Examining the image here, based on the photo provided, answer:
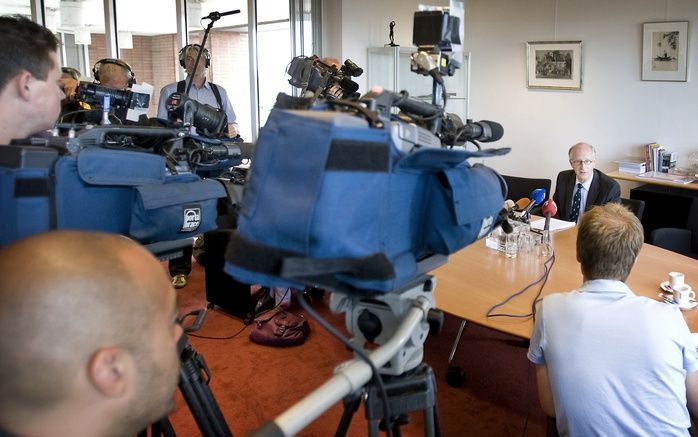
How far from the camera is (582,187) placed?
381 cm

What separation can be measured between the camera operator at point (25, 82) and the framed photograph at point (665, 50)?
196 inches

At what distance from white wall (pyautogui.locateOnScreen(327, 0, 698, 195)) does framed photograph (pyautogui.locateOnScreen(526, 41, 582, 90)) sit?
6 centimetres

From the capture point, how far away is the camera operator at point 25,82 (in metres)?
1.41

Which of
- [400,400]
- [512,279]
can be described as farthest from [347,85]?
[400,400]

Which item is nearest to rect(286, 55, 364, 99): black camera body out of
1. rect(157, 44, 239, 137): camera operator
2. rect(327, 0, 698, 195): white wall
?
rect(157, 44, 239, 137): camera operator

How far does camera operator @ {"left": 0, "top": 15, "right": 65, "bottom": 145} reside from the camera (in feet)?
4.62

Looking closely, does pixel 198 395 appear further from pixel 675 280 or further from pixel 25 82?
pixel 675 280

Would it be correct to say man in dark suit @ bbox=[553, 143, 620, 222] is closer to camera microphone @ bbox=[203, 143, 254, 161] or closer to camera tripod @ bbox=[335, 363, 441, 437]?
camera microphone @ bbox=[203, 143, 254, 161]

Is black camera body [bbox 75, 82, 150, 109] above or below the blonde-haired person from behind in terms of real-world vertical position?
above

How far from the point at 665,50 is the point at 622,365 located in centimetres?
431

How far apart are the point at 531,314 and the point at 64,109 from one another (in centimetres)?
251

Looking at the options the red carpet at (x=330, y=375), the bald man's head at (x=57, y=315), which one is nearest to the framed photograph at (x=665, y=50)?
the red carpet at (x=330, y=375)

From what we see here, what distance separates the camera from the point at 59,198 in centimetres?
138

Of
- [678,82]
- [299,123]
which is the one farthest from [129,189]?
[678,82]
